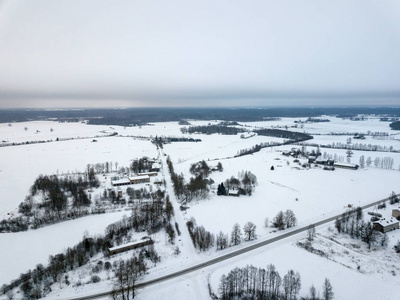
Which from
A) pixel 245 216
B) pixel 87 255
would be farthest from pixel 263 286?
pixel 87 255

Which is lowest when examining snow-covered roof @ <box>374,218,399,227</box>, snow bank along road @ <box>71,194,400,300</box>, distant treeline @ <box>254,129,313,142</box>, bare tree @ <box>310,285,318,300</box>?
snow bank along road @ <box>71,194,400,300</box>

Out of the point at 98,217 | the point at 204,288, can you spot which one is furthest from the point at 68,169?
the point at 204,288

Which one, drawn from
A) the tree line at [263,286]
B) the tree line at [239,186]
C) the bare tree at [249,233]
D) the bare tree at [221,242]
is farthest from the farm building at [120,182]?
the tree line at [263,286]

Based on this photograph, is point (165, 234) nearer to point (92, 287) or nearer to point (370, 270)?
point (92, 287)

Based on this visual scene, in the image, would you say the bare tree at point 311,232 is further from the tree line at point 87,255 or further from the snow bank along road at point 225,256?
the tree line at point 87,255

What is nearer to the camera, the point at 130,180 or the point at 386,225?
the point at 386,225

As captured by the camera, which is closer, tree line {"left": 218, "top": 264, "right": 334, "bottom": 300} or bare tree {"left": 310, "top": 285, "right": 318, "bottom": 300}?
bare tree {"left": 310, "top": 285, "right": 318, "bottom": 300}

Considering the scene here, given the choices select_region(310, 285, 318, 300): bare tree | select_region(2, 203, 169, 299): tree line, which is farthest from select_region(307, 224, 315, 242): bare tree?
select_region(2, 203, 169, 299): tree line

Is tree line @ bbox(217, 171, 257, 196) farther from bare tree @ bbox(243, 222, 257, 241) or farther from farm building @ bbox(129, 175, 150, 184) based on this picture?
farm building @ bbox(129, 175, 150, 184)

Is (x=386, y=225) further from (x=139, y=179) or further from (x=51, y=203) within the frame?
(x=51, y=203)
